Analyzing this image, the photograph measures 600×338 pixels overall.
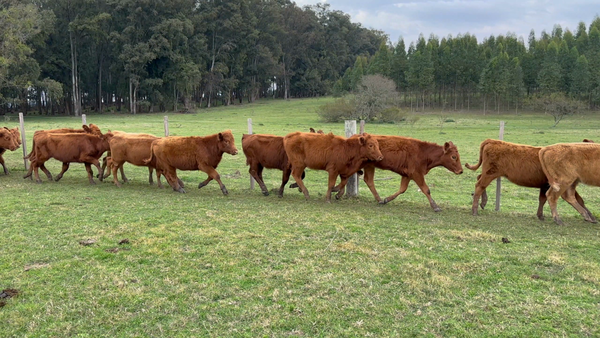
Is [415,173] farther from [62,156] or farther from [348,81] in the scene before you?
[348,81]

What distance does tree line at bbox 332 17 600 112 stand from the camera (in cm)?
5947

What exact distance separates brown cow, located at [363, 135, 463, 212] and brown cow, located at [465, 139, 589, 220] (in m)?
0.78

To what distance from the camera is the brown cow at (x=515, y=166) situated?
890 cm

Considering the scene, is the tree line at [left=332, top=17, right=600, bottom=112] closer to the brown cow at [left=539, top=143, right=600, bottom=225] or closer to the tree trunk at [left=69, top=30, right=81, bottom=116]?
the tree trunk at [left=69, top=30, right=81, bottom=116]

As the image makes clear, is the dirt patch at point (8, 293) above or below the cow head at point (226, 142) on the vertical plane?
below

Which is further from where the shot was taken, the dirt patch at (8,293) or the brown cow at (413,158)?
the brown cow at (413,158)

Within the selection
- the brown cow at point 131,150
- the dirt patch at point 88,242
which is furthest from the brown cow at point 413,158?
the dirt patch at point 88,242

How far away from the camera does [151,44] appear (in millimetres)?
52812

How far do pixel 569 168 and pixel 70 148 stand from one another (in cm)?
1162

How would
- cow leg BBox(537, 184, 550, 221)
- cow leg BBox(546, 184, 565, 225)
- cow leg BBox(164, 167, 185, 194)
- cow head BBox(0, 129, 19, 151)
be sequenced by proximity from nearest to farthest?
cow leg BBox(546, 184, 565, 225)
cow leg BBox(537, 184, 550, 221)
cow leg BBox(164, 167, 185, 194)
cow head BBox(0, 129, 19, 151)

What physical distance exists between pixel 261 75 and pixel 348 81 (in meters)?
14.7

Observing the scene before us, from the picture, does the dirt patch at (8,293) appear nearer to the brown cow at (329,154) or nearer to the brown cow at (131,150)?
the brown cow at (329,154)

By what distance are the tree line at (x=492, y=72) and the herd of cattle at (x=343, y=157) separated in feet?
172

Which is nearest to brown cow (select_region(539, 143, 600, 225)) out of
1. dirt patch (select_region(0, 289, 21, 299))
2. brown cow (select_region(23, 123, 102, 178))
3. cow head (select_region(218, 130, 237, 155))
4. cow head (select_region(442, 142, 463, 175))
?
cow head (select_region(442, 142, 463, 175))
